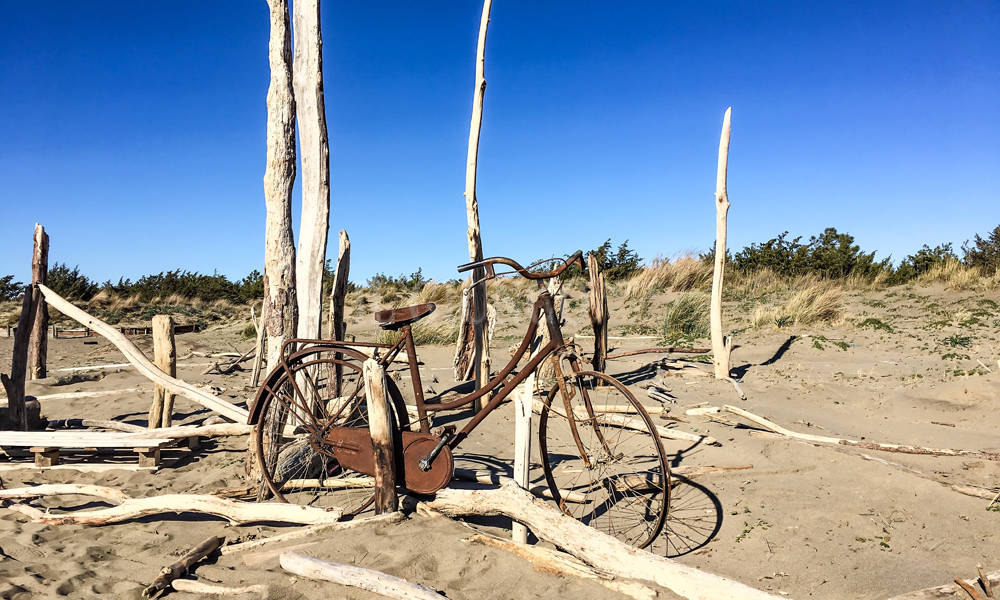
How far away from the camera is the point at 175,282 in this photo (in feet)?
79.8

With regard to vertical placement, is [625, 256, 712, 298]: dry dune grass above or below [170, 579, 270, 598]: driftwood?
above

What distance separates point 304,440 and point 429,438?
5.38 feet

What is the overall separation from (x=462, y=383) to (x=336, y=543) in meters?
4.94

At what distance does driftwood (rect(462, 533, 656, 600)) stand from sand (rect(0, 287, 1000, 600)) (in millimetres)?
44

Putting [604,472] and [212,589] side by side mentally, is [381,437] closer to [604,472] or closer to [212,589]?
[212,589]

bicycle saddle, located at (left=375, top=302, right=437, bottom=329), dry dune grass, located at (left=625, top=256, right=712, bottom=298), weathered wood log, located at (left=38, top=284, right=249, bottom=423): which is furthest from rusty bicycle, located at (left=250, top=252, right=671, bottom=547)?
dry dune grass, located at (left=625, top=256, right=712, bottom=298)

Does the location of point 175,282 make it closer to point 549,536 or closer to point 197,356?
point 197,356

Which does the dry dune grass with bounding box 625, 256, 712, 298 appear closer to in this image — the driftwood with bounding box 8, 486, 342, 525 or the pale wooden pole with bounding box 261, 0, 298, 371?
the pale wooden pole with bounding box 261, 0, 298, 371

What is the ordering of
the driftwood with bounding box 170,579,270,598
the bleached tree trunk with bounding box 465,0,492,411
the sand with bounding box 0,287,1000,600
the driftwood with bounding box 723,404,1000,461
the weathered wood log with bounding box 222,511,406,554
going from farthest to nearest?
the bleached tree trunk with bounding box 465,0,492,411 → the driftwood with bounding box 723,404,1000,461 → the weathered wood log with bounding box 222,511,406,554 → the sand with bounding box 0,287,1000,600 → the driftwood with bounding box 170,579,270,598

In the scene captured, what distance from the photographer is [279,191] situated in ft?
17.7

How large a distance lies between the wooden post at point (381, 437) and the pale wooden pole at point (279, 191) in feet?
4.86

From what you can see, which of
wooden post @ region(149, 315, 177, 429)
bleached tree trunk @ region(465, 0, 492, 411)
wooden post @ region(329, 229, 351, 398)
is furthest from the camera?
bleached tree trunk @ region(465, 0, 492, 411)

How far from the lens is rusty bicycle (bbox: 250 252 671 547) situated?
3670 millimetres

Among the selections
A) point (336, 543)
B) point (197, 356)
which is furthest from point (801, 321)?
point (197, 356)
